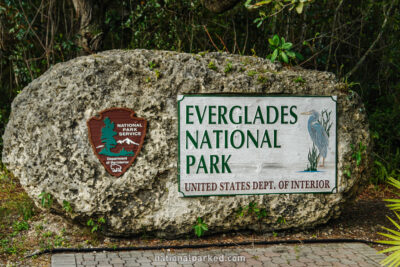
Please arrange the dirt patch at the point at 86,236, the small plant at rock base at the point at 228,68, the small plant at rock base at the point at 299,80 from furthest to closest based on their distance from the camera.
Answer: the small plant at rock base at the point at 299,80
the small plant at rock base at the point at 228,68
the dirt patch at the point at 86,236

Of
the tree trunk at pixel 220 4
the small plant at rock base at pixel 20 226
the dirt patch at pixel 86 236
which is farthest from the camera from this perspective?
the tree trunk at pixel 220 4

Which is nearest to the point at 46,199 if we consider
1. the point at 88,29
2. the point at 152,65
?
the point at 152,65

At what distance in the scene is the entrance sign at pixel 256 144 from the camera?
189 inches

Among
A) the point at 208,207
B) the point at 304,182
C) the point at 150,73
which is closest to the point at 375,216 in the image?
the point at 304,182

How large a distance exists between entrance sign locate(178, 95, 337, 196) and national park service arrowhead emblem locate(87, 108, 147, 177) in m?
0.46

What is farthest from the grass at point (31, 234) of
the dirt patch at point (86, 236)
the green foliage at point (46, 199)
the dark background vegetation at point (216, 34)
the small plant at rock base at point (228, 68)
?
the dark background vegetation at point (216, 34)

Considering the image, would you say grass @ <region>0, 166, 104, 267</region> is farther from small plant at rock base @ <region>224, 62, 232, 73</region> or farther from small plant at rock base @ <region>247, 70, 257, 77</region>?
small plant at rock base @ <region>247, 70, 257, 77</region>

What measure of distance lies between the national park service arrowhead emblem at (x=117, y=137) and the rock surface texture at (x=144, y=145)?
65mm

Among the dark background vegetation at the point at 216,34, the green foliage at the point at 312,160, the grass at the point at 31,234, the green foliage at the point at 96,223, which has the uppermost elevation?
the dark background vegetation at the point at 216,34

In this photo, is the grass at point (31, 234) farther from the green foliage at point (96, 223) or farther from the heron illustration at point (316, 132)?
the heron illustration at point (316, 132)

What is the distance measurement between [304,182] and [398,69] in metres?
4.46

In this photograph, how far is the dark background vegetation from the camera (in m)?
7.35

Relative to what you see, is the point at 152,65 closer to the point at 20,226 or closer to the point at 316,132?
the point at 316,132

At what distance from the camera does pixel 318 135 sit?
5059mm
